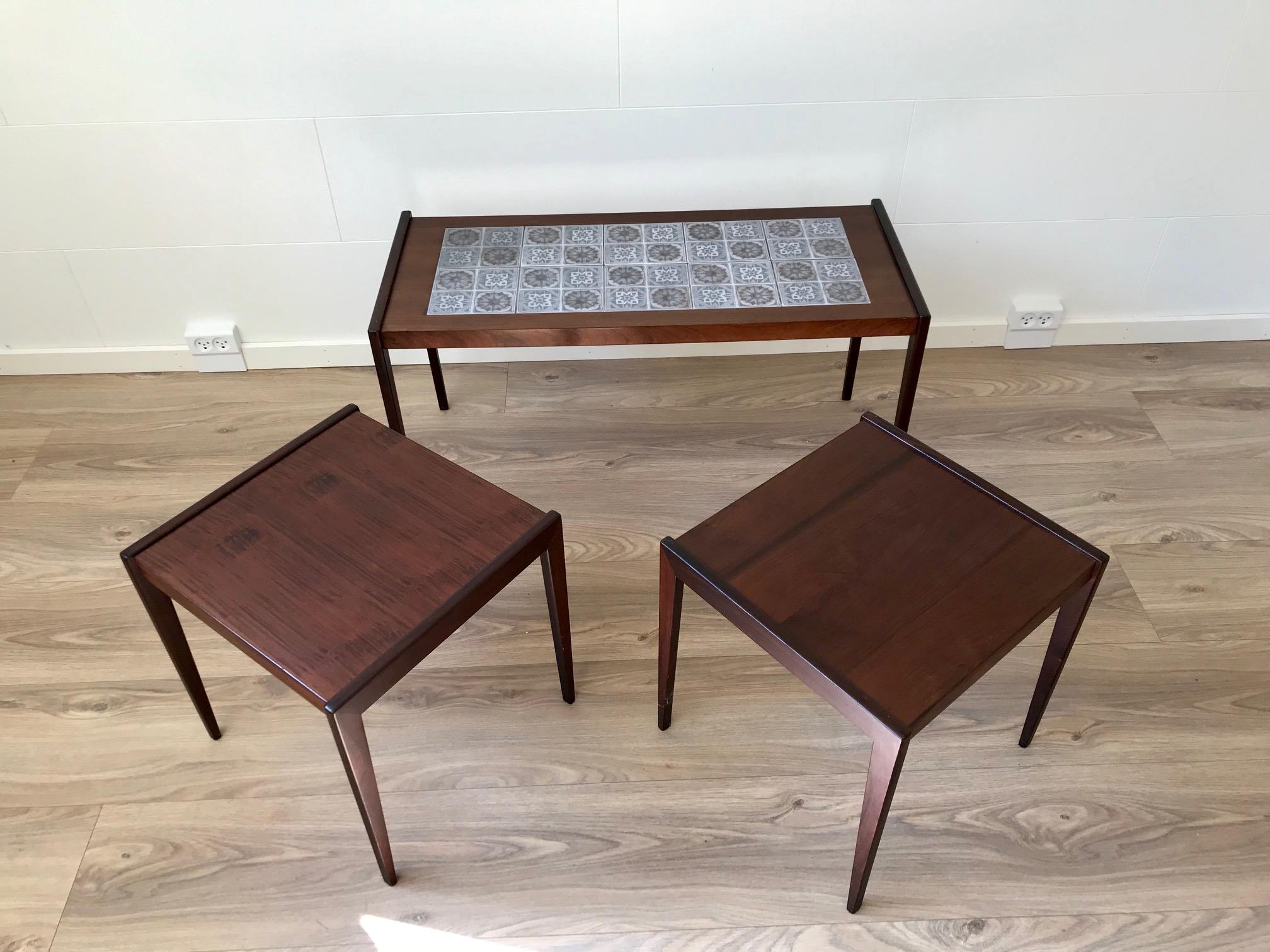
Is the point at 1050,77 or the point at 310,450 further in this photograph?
the point at 1050,77

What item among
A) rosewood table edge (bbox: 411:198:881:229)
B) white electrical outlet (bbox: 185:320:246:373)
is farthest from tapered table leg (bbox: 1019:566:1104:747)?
white electrical outlet (bbox: 185:320:246:373)

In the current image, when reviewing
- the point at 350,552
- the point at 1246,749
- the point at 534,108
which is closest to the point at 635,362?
the point at 534,108

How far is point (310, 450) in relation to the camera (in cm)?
162

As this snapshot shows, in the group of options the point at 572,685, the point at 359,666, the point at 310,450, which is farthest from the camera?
the point at 572,685

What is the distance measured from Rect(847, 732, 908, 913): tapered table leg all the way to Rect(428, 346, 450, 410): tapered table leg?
1.39 meters

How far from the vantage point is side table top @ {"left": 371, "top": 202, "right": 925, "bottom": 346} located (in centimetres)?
181

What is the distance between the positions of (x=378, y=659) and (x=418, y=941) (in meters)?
0.50

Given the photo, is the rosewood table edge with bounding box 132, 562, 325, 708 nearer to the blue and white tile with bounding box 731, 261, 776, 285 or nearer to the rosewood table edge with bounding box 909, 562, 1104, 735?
the rosewood table edge with bounding box 909, 562, 1104, 735

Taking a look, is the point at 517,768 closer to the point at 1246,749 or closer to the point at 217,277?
the point at 1246,749

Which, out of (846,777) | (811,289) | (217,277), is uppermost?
(811,289)

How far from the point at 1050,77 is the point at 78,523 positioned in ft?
7.44

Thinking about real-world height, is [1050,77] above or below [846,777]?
above

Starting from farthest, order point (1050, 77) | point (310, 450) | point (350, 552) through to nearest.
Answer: point (1050, 77) < point (310, 450) < point (350, 552)

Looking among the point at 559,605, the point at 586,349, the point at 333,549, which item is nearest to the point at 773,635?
the point at 559,605
